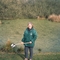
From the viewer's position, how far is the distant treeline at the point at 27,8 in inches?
1777

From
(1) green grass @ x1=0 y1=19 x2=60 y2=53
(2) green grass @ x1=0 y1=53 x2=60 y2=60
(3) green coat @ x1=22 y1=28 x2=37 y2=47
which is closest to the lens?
(3) green coat @ x1=22 y1=28 x2=37 y2=47

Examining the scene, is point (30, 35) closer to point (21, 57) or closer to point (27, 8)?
point (21, 57)

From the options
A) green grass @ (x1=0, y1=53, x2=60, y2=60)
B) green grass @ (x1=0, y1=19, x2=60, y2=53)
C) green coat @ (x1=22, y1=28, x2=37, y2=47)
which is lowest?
green grass @ (x1=0, y1=19, x2=60, y2=53)

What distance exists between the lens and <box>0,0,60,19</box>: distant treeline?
148 ft

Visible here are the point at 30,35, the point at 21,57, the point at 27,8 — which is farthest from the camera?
the point at 27,8

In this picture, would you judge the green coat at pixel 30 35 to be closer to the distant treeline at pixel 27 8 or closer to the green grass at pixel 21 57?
the green grass at pixel 21 57

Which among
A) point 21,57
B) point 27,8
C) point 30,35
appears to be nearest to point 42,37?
point 21,57

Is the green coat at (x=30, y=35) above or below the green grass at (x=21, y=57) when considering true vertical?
above

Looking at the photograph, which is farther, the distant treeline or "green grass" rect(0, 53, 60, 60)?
the distant treeline

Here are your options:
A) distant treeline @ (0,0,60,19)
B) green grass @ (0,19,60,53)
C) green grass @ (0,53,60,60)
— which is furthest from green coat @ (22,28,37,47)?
distant treeline @ (0,0,60,19)

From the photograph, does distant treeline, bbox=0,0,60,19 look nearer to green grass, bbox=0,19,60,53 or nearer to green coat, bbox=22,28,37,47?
green grass, bbox=0,19,60,53

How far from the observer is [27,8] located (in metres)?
47.9

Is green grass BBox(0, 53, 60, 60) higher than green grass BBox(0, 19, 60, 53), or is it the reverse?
green grass BBox(0, 53, 60, 60)

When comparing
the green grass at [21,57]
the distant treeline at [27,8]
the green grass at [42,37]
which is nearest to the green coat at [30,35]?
the green grass at [21,57]
